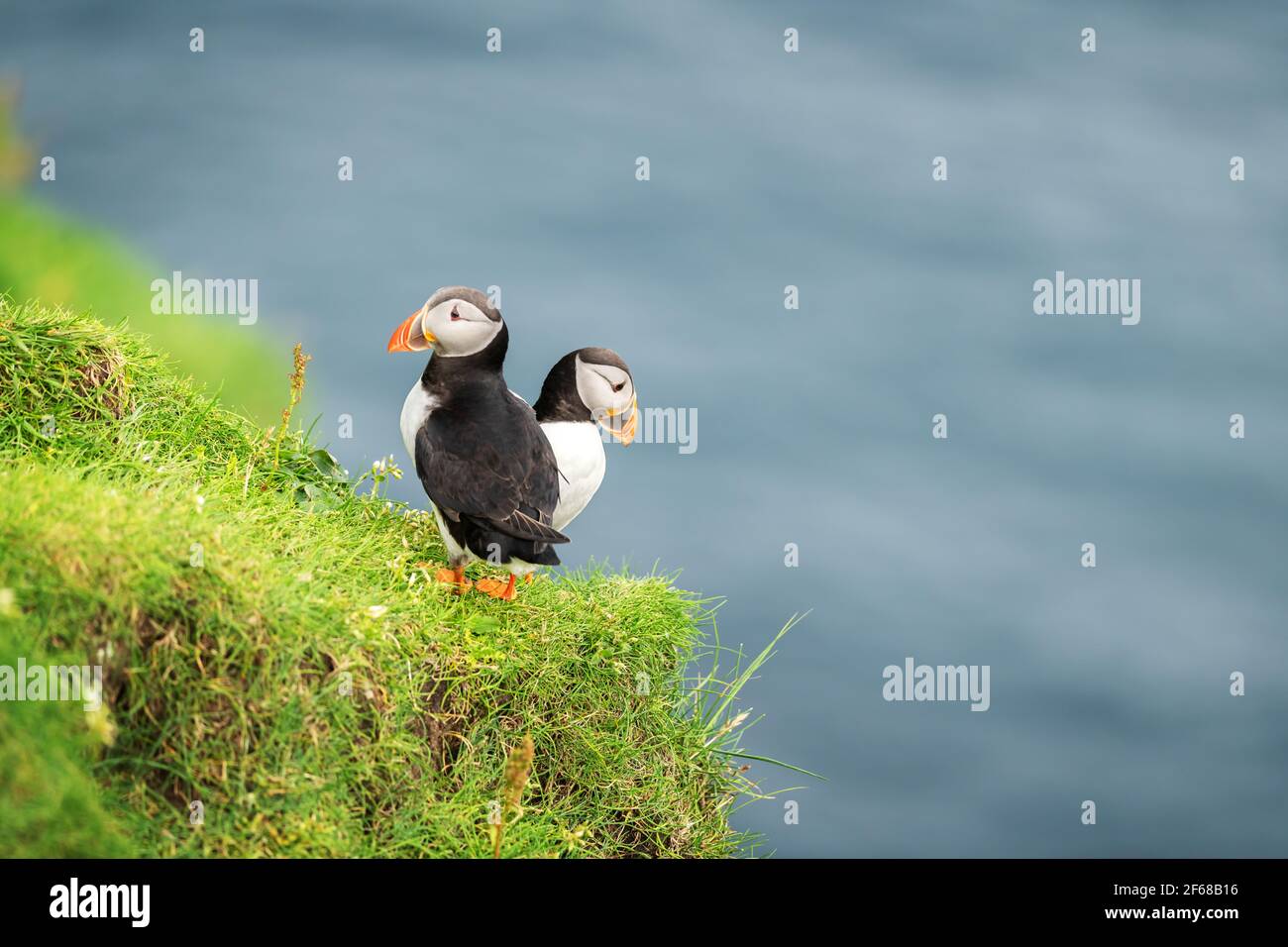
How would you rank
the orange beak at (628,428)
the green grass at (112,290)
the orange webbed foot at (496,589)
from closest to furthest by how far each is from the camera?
1. the orange webbed foot at (496,589)
2. the orange beak at (628,428)
3. the green grass at (112,290)

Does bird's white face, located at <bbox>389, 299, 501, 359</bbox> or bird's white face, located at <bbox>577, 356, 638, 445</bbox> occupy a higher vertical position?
bird's white face, located at <bbox>389, 299, 501, 359</bbox>

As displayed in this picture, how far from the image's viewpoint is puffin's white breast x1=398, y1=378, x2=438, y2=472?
16.7 ft

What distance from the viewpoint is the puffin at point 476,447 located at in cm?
484

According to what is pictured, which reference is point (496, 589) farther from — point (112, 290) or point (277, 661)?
point (112, 290)

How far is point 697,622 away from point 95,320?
9.69ft

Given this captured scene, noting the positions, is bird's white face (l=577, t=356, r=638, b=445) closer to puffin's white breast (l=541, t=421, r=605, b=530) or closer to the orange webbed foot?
puffin's white breast (l=541, t=421, r=605, b=530)

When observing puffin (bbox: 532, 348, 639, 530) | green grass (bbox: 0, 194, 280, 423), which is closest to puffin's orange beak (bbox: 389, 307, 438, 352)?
puffin (bbox: 532, 348, 639, 530)

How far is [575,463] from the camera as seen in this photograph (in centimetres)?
532

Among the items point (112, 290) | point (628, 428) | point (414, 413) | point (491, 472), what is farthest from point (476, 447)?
point (112, 290)

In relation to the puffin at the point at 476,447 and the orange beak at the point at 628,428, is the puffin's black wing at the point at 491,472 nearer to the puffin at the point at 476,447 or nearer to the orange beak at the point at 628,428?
the puffin at the point at 476,447

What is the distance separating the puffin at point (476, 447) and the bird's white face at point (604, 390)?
32cm

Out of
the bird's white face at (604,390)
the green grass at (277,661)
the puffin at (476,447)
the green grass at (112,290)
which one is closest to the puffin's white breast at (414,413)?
the puffin at (476,447)

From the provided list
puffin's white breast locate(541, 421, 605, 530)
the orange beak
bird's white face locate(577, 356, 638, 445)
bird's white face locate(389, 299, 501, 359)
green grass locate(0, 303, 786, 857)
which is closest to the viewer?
green grass locate(0, 303, 786, 857)

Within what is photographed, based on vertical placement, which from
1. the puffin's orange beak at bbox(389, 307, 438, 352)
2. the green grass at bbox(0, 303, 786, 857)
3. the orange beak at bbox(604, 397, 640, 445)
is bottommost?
the green grass at bbox(0, 303, 786, 857)
